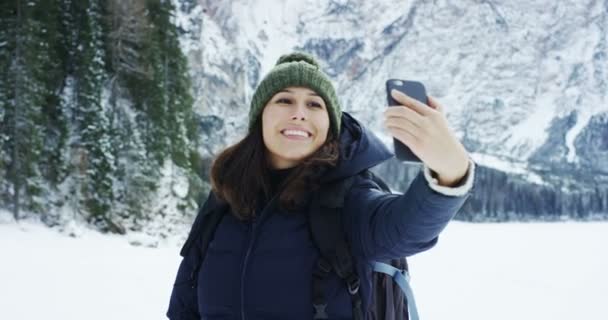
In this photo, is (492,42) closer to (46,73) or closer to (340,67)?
(340,67)

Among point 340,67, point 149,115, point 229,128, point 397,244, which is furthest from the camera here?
point 340,67

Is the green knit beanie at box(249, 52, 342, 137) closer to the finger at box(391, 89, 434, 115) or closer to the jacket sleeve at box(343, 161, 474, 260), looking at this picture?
the jacket sleeve at box(343, 161, 474, 260)

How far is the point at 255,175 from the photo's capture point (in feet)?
5.90

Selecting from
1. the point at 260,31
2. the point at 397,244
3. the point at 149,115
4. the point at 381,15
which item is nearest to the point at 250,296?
the point at 397,244

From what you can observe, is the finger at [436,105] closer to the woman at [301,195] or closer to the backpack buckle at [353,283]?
the woman at [301,195]

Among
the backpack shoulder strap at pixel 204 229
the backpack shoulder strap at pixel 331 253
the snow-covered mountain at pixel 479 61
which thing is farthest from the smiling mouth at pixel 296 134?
the snow-covered mountain at pixel 479 61

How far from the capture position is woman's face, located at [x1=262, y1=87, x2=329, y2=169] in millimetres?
1697

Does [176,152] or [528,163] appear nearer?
[176,152]

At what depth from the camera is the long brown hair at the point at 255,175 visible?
5.29 ft

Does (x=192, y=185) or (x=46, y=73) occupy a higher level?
(x=46, y=73)

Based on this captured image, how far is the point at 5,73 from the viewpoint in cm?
1498

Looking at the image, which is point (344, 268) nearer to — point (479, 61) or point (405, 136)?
point (405, 136)

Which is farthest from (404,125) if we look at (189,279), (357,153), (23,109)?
(23,109)

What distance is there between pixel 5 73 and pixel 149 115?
16.5 feet
